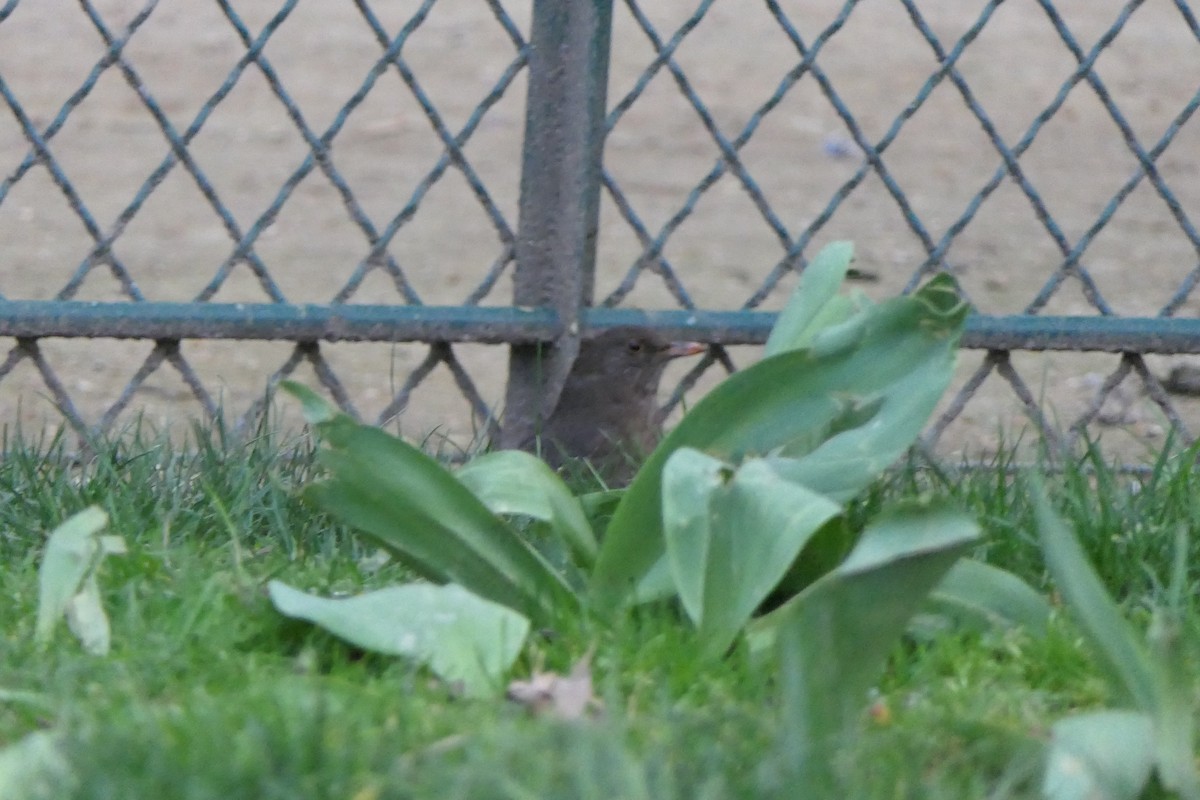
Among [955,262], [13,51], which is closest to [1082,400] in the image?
[955,262]

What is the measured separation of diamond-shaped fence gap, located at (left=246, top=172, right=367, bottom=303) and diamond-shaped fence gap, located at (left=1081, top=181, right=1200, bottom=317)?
2305 mm

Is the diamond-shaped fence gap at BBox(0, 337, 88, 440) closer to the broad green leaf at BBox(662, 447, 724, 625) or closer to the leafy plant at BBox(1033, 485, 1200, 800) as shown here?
the broad green leaf at BBox(662, 447, 724, 625)

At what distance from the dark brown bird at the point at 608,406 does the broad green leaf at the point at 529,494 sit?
0.53 meters

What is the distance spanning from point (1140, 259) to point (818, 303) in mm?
3993

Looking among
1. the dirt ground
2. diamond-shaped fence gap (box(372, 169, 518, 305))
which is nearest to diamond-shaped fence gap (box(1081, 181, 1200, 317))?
the dirt ground

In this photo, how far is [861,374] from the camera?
86.6 inches

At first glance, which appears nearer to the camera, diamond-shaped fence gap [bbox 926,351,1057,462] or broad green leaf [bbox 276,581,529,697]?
broad green leaf [bbox 276,581,529,697]

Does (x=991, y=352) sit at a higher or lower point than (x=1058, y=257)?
lower

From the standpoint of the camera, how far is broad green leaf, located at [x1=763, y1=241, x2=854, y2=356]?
7.59ft

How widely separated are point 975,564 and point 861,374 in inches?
10.9

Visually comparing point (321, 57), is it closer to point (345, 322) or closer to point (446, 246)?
point (446, 246)

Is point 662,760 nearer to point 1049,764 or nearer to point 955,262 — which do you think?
point 1049,764

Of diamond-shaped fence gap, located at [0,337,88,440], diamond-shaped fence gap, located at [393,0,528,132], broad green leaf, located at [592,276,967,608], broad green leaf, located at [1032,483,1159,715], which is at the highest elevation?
diamond-shaped fence gap, located at [393,0,528,132]

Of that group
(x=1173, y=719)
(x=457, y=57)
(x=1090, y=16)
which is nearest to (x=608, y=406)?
(x=1173, y=719)
